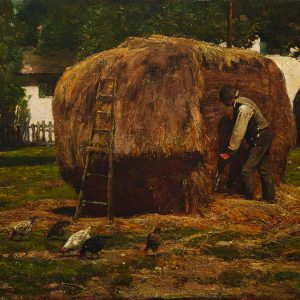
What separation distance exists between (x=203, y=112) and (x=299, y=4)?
67.1 feet

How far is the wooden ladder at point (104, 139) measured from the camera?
10453mm

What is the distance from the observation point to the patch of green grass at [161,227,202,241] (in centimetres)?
901

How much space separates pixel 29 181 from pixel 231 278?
1058cm

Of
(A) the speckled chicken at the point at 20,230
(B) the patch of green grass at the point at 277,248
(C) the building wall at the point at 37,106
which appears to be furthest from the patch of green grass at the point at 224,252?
(C) the building wall at the point at 37,106

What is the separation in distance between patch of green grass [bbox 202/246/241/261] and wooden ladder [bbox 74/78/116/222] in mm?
2452

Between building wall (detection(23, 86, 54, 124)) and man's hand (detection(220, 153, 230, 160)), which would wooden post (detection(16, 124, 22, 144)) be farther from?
man's hand (detection(220, 153, 230, 160))

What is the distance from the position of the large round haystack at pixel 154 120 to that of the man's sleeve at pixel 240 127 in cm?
52

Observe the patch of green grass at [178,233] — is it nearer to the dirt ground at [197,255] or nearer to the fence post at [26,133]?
the dirt ground at [197,255]

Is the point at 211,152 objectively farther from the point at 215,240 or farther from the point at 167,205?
the point at 215,240

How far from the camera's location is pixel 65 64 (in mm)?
38719

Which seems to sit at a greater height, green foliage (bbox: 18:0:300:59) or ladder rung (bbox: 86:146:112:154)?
green foliage (bbox: 18:0:300:59)

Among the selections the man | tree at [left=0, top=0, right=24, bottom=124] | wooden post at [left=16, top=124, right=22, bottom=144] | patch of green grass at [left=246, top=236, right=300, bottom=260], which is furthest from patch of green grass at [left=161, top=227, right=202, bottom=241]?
wooden post at [left=16, top=124, right=22, bottom=144]

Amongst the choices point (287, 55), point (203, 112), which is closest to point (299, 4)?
point (287, 55)

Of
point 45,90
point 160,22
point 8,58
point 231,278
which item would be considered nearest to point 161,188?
point 231,278
